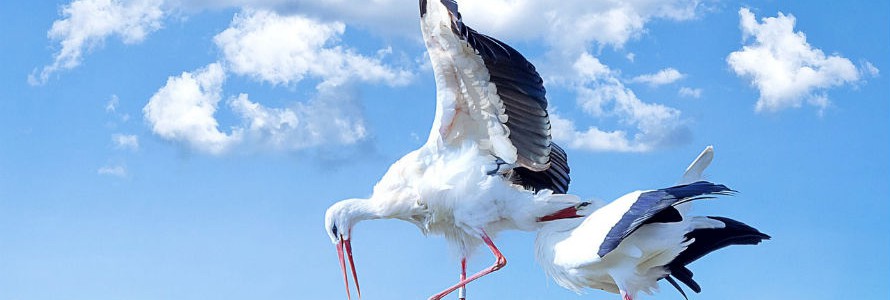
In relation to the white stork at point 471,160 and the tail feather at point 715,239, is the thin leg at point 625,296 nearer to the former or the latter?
the tail feather at point 715,239

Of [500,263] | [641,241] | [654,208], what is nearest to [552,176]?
[500,263]

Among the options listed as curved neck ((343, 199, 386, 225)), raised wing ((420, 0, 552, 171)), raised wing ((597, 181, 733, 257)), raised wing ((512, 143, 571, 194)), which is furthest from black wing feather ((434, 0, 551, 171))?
raised wing ((597, 181, 733, 257))

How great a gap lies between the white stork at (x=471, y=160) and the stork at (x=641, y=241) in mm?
1018

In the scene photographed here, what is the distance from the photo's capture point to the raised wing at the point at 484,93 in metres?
8.26

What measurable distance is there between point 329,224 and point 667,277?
2.69 m

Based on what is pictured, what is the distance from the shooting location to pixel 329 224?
30.6ft

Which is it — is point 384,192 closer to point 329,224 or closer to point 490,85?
point 329,224

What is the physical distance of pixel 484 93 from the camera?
28.1ft

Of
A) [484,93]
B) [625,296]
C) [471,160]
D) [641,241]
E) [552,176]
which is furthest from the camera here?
[552,176]

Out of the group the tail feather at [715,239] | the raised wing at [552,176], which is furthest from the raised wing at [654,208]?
the raised wing at [552,176]

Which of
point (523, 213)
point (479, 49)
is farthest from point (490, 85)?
point (523, 213)

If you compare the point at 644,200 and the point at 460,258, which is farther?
the point at 460,258

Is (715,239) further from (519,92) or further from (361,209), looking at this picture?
(361,209)

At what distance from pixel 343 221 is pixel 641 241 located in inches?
104
